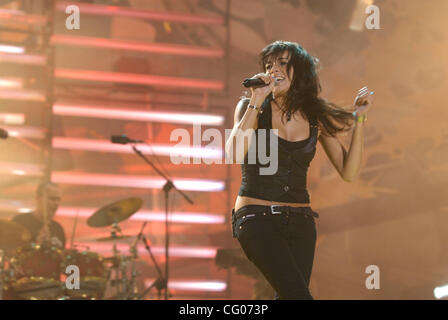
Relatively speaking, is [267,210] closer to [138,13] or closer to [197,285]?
[197,285]

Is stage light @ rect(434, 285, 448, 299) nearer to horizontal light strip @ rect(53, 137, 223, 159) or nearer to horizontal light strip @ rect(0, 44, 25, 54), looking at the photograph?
horizontal light strip @ rect(53, 137, 223, 159)

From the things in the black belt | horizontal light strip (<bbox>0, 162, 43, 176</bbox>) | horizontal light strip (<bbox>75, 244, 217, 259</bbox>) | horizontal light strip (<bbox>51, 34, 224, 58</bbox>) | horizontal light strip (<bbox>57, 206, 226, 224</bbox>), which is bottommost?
the black belt

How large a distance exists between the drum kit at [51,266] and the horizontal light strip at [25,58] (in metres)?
2.13

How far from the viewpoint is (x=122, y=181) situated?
5.43 metres

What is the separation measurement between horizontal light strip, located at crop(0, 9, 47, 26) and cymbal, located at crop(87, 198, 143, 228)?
248 cm

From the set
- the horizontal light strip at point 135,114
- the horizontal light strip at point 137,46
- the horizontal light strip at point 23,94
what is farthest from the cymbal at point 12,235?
the horizontal light strip at point 137,46

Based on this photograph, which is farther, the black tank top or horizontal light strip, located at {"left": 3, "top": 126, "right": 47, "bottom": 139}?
horizontal light strip, located at {"left": 3, "top": 126, "right": 47, "bottom": 139}

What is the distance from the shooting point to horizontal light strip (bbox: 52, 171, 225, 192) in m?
5.39

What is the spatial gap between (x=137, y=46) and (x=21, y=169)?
5.77ft

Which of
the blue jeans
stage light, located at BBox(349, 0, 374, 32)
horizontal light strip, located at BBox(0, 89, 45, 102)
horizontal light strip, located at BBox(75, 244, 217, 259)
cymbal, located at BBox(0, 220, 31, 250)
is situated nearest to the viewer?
the blue jeans

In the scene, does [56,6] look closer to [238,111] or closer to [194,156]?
[194,156]

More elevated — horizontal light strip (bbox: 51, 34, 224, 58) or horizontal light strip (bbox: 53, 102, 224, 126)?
horizontal light strip (bbox: 51, 34, 224, 58)

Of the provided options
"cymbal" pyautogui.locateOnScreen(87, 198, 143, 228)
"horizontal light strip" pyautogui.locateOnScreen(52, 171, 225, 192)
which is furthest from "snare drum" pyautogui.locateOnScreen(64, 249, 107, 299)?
"horizontal light strip" pyautogui.locateOnScreen(52, 171, 225, 192)

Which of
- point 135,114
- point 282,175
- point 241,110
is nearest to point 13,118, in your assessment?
point 135,114
